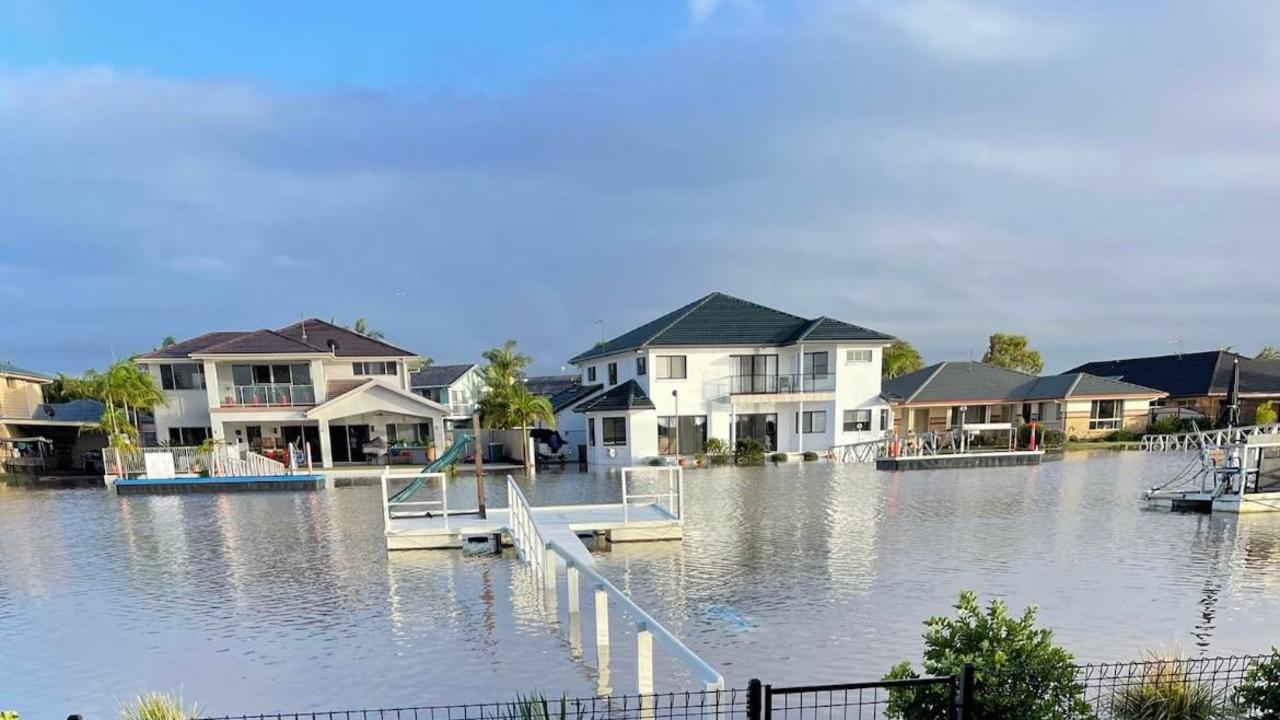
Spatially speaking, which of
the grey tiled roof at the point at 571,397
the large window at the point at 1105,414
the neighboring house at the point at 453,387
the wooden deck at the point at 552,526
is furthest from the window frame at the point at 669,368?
the large window at the point at 1105,414

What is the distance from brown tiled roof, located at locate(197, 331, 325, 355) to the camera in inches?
1061

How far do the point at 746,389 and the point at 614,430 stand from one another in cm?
677

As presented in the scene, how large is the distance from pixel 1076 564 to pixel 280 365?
30066 millimetres

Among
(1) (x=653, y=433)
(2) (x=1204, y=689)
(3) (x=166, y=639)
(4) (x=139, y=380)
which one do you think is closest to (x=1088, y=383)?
(1) (x=653, y=433)

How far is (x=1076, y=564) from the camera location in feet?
38.0

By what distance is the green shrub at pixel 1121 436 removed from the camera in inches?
1321

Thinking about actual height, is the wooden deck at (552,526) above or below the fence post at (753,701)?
below

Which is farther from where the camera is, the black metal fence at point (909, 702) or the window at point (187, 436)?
the window at point (187, 436)

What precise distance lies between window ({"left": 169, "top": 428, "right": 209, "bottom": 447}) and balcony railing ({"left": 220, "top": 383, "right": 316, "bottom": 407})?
2.74 m

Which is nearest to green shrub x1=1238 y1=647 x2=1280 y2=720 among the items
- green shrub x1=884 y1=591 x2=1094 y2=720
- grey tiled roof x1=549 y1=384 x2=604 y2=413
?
green shrub x1=884 y1=591 x2=1094 y2=720

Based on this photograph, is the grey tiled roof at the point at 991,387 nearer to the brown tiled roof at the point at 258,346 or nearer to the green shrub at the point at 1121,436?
the green shrub at the point at 1121,436

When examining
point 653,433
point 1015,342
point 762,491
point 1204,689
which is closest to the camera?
point 1204,689

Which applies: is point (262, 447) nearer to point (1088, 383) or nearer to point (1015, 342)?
point (1088, 383)

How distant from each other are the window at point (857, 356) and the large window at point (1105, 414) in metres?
15.9
